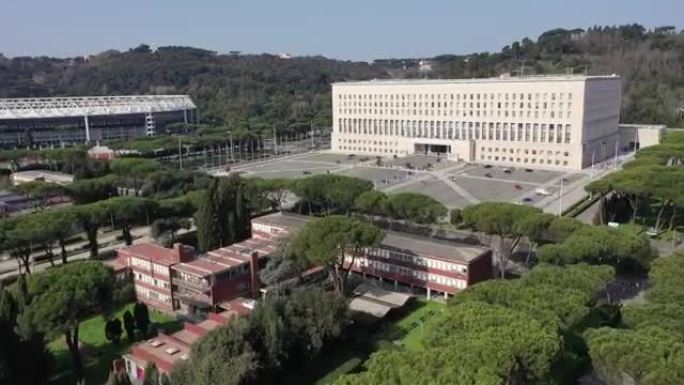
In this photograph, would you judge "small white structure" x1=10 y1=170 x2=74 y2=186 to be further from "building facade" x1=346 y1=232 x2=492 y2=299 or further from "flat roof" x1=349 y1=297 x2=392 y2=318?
"flat roof" x1=349 y1=297 x2=392 y2=318

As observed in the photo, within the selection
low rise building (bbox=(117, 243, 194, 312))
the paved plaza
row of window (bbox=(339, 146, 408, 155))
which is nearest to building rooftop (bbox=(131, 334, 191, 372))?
low rise building (bbox=(117, 243, 194, 312))

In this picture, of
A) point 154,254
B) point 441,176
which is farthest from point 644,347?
point 441,176

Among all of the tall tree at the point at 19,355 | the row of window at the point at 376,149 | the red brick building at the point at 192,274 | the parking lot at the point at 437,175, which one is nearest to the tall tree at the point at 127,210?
Answer: the red brick building at the point at 192,274

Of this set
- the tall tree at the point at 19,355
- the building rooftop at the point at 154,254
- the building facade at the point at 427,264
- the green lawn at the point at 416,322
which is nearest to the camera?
the tall tree at the point at 19,355

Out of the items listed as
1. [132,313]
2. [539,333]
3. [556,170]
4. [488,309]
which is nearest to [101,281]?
[132,313]

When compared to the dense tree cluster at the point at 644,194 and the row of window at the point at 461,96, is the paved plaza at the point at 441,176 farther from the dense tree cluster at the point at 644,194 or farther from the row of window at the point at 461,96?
the row of window at the point at 461,96

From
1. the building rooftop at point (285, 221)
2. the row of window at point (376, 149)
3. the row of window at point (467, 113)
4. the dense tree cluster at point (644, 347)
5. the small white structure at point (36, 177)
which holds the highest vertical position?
the row of window at point (467, 113)

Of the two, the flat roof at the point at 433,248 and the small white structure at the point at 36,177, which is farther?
the small white structure at the point at 36,177
